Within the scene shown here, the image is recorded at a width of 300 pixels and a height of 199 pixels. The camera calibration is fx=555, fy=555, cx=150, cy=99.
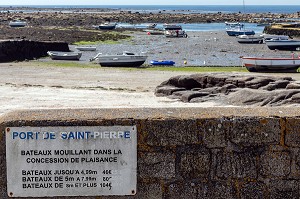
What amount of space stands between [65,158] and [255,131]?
5.12 feet

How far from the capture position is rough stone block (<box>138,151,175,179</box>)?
456 centimetres

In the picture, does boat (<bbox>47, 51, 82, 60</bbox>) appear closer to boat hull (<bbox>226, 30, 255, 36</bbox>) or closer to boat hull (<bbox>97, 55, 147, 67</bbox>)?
boat hull (<bbox>97, 55, 147, 67</bbox>)

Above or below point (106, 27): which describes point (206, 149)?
above

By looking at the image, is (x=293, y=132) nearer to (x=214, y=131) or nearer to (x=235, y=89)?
(x=214, y=131)

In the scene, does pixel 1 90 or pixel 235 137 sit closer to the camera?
pixel 235 137

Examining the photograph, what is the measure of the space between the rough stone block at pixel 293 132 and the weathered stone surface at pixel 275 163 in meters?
0.11

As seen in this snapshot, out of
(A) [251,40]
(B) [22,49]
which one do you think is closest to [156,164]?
(B) [22,49]

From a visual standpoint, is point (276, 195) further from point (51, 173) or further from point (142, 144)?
point (51, 173)

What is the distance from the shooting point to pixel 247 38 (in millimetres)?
62219

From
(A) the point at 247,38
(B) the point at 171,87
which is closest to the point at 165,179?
(B) the point at 171,87

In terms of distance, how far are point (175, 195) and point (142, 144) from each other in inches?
20.3

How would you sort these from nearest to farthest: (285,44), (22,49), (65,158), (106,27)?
1. (65,158)
2. (22,49)
3. (285,44)
4. (106,27)

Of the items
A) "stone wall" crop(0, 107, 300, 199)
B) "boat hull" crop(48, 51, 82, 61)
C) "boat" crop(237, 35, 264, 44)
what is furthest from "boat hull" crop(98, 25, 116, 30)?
"stone wall" crop(0, 107, 300, 199)

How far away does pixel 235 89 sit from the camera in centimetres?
1916
